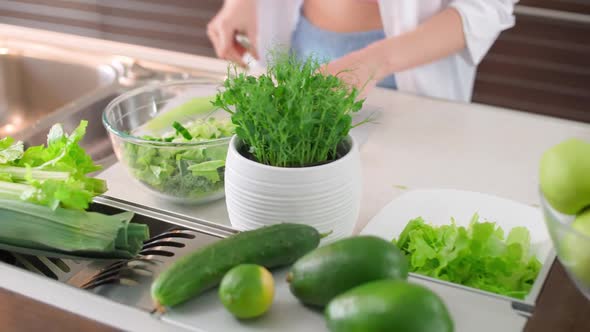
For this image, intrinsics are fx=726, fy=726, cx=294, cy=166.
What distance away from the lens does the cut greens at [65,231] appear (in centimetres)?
82

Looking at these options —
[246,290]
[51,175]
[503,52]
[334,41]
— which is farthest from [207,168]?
[503,52]

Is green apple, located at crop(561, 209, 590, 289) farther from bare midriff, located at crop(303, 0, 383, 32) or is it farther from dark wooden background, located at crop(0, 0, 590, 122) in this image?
dark wooden background, located at crop(0, 0, 590, 122)

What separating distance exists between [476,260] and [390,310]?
0.25 m

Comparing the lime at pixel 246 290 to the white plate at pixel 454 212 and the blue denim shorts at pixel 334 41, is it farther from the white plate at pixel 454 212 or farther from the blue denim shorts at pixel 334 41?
the blue denim shorts at pixel 334 41

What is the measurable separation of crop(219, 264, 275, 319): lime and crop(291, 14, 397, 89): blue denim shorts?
3.22ft

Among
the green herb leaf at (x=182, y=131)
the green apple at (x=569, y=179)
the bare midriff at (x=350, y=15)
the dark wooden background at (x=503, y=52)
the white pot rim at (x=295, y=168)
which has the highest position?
the green apple at (x=569, y=179)

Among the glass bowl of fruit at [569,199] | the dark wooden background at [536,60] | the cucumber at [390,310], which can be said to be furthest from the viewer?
the dark wooden background at [536,60]

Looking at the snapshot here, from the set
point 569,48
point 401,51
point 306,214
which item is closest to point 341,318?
point 306,214

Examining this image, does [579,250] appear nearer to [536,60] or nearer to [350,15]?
[350,15]

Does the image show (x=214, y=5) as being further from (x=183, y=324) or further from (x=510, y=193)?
(x=183, y=324)

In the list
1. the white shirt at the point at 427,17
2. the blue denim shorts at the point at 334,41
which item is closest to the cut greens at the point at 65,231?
the white shirt at the point at 427,17

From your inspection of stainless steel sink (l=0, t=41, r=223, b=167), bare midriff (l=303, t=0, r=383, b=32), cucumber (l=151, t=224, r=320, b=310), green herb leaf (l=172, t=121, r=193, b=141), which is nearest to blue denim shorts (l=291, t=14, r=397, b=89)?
bare midriff (l=303, t=0, r=383, b=32)

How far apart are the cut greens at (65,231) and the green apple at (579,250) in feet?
1.50

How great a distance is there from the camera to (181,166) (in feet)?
3.16
